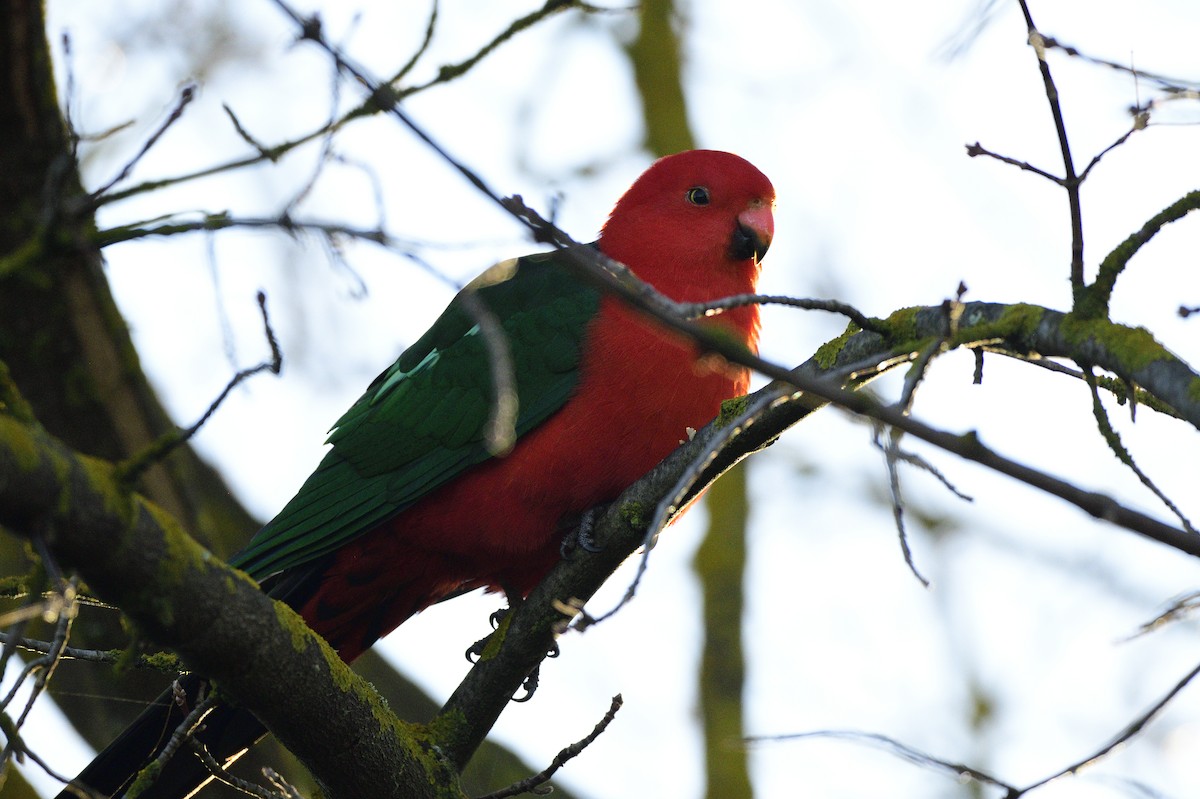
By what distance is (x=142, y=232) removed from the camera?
211 centimetres

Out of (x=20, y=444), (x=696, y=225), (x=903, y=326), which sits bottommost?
(x=20, y=444)

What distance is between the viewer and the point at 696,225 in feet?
13.0

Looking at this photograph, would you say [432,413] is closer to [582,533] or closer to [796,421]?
[582,533]

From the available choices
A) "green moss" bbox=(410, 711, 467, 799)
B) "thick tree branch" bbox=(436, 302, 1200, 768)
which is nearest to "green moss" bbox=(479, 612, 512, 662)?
"thick tree branch" bbox=(436, 302, 1200, 768)

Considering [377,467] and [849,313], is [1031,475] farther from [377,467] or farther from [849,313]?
[377,467]

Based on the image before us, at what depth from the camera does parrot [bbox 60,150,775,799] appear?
11.2ft

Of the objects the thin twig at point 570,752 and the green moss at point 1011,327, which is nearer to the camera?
the green moss at point 1011,327

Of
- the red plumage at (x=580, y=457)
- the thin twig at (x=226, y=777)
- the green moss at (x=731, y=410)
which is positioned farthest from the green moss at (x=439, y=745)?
the green moss at (x=731, y=410)

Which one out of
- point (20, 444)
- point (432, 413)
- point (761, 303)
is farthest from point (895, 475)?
point (432, 413)

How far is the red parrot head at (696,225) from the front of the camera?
3852 mm

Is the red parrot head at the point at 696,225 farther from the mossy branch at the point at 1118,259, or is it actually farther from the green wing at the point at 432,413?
the mossy branch at the point at 1118,259

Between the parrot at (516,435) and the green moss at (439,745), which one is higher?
the parrot at (516,435)

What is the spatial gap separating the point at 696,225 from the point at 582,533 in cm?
123

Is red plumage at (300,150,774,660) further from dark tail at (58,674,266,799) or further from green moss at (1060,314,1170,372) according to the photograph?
green moss at (1060,314,1170,372)
